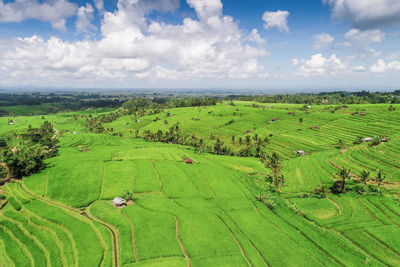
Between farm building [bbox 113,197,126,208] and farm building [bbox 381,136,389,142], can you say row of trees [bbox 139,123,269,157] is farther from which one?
farm building [bbox 113,197,126,208]

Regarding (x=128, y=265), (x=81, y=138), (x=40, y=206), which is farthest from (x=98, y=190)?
(x=81, y=138)

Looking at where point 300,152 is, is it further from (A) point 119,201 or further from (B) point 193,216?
(A) point 119,201

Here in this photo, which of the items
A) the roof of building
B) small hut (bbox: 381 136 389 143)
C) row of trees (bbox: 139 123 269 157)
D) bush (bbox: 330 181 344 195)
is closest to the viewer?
the roof of building

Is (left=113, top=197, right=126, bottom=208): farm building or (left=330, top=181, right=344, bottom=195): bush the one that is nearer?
(left=113, top=197, right=126, bottom=208): farm building

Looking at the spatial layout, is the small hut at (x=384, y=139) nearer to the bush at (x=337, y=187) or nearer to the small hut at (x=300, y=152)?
the small hut at (x=300, y=152)

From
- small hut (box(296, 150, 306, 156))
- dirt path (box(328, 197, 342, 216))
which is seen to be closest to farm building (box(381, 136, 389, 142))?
small hut (box(296, 150, 306, 156))

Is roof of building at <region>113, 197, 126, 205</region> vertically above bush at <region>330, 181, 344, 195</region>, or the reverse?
roof of building at <region>113, 197, 126, 205</region>

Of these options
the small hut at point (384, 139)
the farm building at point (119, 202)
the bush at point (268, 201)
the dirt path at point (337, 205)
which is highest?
the small hut at point (384, 139)

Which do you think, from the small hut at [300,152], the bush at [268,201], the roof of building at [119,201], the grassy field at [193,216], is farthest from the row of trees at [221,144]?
the roof of building at [119,201]

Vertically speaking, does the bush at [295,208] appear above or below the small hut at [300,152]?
below
